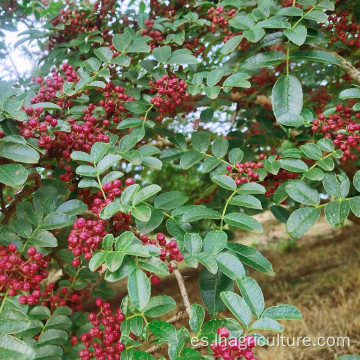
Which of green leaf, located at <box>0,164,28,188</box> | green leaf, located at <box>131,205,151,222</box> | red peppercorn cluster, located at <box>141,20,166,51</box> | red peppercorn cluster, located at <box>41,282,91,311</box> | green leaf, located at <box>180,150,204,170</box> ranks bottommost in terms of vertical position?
red peppercorn cluster, located at <box>41,282,91,311</box>

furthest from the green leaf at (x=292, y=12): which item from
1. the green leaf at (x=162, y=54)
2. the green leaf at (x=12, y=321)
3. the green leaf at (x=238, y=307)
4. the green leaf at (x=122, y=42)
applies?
the green leaf at (x=12, y=321)

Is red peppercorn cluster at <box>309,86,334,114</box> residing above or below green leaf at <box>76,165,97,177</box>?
above

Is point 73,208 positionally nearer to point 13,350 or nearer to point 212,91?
point 13,350

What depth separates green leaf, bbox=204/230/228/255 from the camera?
89cm

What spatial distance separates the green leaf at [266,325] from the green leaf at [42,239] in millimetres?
517

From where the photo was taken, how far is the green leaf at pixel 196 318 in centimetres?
77

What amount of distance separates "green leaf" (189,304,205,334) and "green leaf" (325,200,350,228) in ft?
1.32

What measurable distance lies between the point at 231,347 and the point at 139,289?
0.66 feet

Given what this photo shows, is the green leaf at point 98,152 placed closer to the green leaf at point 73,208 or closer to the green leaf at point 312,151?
the green leaf at point 73,208

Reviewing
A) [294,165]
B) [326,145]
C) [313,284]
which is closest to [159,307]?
[294,165]

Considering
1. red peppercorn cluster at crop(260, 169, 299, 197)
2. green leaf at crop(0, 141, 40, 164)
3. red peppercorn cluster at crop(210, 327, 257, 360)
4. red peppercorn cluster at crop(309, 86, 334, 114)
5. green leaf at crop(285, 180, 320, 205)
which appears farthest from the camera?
red peppercorn cluster at crop(309, 86, 334, 114)

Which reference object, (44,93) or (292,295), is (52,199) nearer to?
(44,93)

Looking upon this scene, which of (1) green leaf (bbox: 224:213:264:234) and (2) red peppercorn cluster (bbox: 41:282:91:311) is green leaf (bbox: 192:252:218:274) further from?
(2) red peppercorn cluster (bbox: 41:282:91:311)

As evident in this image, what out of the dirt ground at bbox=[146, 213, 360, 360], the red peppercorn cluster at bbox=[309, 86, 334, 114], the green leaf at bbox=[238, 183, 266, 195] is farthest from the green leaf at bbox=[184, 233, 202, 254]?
the red peppercorn cluster at bbox=[309, 86, 334, 114]
